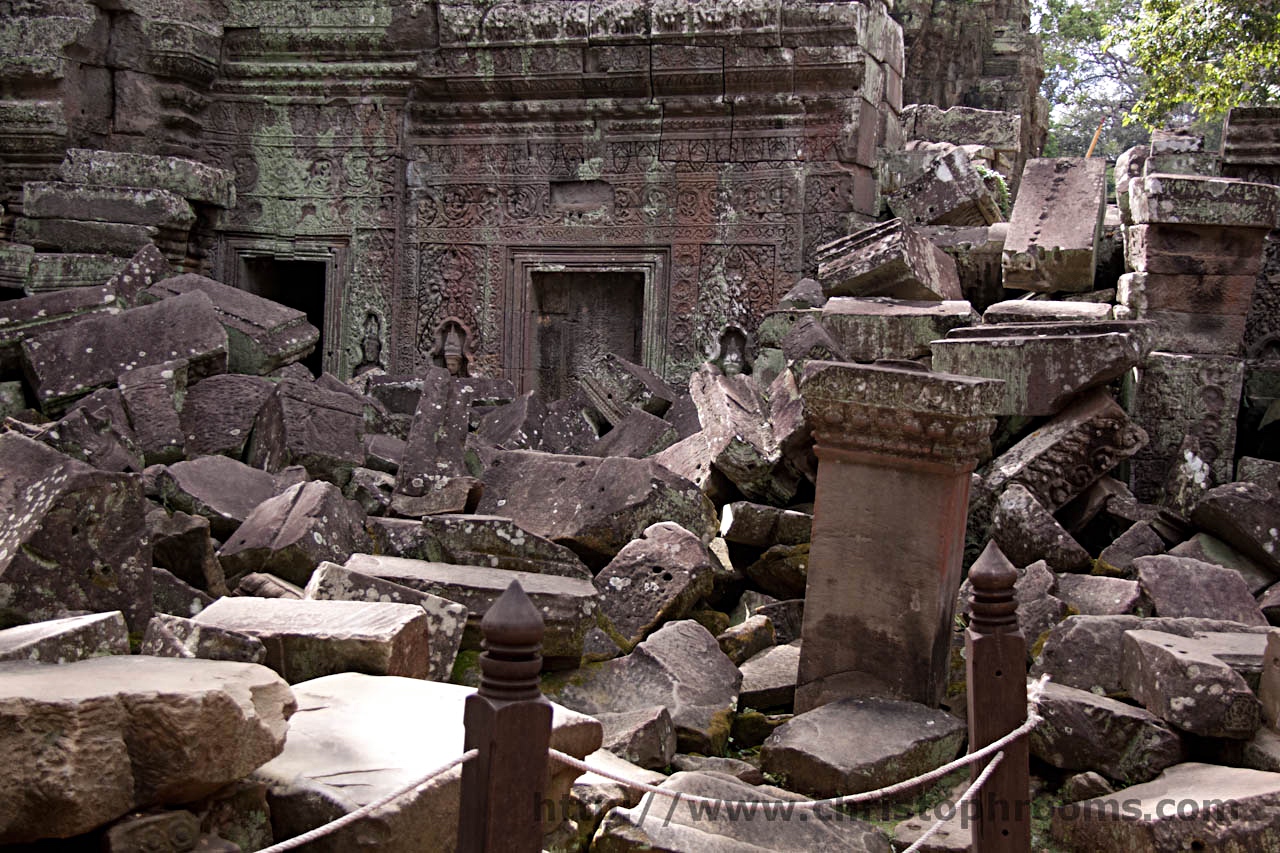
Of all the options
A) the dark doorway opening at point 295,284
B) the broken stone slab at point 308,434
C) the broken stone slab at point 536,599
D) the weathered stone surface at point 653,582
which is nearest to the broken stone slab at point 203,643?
the broken stone slab at point 536,599

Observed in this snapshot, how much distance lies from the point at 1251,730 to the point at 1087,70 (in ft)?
115

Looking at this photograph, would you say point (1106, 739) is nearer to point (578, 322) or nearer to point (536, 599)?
point (536, 599)

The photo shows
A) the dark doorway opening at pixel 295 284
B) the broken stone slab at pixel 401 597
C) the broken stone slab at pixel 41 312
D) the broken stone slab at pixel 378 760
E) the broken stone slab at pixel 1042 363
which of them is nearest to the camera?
the broken stone slab at pixel 378 760

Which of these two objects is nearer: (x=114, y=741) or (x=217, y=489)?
(x=114, y=741)

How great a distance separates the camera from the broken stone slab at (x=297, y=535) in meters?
4.68

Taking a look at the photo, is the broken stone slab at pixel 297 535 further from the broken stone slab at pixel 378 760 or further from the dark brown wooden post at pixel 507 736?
the dark brown wooden post at pixel 507 736

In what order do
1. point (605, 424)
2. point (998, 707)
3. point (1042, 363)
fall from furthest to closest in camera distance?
point (605, 424) → point (1042, 363) → point (998, 707)

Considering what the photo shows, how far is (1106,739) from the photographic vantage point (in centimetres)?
369

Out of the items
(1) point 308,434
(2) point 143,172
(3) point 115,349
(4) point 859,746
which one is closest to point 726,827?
(4) point 859,746

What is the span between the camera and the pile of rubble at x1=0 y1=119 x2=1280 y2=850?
2.86 metres

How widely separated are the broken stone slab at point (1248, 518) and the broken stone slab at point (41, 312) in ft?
20.7

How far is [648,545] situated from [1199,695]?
2.20m

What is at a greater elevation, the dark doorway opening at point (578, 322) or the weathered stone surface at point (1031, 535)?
the dark doorway opening at point (578, 322)

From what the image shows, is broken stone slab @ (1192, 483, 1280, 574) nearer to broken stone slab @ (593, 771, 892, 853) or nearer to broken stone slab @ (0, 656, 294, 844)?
broken stone slab @ (593, 771, 892, 853)
